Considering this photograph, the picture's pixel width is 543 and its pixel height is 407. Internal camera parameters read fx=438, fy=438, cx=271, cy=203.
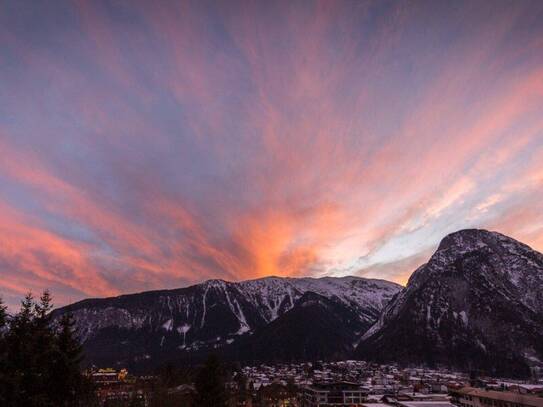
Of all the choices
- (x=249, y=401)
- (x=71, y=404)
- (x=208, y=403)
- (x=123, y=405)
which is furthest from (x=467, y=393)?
(x=71, y=404)

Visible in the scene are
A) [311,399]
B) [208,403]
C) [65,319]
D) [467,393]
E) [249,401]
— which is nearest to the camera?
[65,319]

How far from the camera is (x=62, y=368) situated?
27.3 metres

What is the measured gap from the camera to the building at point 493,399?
98562 mm

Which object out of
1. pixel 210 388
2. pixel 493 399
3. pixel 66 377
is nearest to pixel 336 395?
pixel 493 399

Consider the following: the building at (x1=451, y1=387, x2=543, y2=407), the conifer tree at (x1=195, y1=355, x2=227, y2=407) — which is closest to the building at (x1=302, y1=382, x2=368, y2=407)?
the building at (x1=451, y1=387, x2=543, y2=407)

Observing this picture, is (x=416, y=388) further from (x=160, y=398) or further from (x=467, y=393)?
(x=160, y=398)

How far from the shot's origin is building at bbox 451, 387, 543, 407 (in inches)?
3880

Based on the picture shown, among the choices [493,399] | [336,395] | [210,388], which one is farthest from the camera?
[336,395]

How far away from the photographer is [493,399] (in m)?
113

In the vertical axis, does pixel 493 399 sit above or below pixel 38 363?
below

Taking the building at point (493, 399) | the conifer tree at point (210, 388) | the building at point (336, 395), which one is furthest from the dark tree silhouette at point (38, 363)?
the building at point (336, 395)

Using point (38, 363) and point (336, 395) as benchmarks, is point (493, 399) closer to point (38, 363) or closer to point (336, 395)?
point (336, 395)

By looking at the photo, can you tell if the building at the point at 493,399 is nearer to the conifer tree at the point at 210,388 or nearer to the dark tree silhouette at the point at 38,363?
the conifer tree at the point at 210,388

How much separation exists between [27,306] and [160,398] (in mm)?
90570
